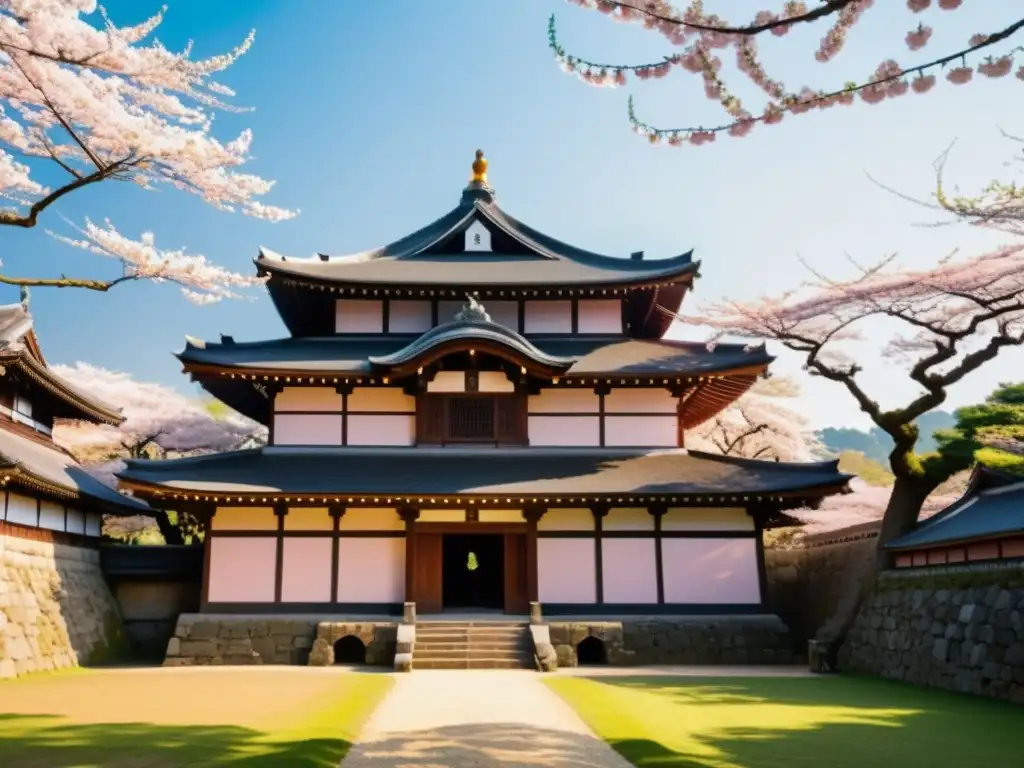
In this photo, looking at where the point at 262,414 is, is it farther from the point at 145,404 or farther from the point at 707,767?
the point at 707,767

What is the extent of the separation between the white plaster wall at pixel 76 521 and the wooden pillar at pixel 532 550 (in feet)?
39.7

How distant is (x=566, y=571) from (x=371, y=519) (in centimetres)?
495

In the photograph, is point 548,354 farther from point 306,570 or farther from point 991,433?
point 991,433

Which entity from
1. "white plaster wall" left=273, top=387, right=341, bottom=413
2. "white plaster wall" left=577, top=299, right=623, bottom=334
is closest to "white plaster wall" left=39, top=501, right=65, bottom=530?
"white plaster wall" left=273, top=387, right=341, bottom=413

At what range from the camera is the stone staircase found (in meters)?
18.0

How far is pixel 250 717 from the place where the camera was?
37.1ft

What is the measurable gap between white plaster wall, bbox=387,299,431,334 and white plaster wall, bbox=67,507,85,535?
984 centimetres

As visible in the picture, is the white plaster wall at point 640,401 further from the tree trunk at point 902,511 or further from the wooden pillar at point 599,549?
the tree trunk at point 902,511

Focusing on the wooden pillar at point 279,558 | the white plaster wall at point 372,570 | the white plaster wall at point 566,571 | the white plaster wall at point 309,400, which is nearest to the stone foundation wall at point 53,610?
the wooden pillar at point 279,558

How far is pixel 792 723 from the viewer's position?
11.5 meters

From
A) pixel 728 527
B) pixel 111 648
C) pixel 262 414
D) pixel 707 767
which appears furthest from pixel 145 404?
pixel 707 767

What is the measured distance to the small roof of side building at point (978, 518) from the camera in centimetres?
1519

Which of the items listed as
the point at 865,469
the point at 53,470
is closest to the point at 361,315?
the point at 53,470

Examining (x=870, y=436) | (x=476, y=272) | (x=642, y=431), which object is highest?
(x=870, y=436)
